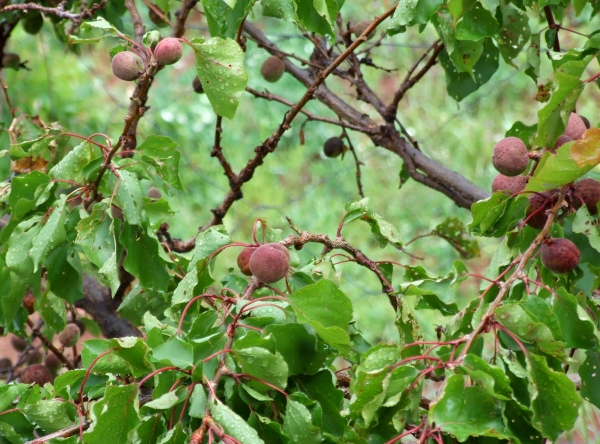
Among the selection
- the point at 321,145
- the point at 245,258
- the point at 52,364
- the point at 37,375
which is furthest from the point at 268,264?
the point at 321,145

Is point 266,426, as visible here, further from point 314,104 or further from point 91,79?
point 91,79

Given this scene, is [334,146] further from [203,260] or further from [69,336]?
[203,260]

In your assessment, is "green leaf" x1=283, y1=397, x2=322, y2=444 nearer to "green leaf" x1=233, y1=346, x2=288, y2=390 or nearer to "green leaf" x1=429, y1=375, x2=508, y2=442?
"green leaf" x1=233, y1=346, x2=288, y2=390

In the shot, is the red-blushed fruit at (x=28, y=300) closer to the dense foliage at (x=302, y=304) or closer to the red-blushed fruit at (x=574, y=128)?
the dense foliage at (x=302, y=304)

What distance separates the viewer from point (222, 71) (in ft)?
3.66

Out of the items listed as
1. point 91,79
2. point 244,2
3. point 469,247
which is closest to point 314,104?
point 91,79

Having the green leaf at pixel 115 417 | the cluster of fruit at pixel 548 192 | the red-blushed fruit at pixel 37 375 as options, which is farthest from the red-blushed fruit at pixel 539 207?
the red-blushed fruit at pixel 37 375

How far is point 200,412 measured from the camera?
0.80 m

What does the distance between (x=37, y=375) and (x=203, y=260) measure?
673 mm

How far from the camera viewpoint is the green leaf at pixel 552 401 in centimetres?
77

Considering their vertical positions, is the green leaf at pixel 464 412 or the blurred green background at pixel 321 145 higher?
the green leaf at pixel 464 412

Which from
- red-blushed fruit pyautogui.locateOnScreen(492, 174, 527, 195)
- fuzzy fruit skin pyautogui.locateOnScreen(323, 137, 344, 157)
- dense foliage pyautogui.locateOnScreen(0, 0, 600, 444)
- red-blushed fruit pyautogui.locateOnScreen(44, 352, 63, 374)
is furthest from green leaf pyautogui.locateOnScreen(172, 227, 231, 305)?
fuzzy fruit skin pyautogui.locateOnScreen(323, 137, 344, 157)

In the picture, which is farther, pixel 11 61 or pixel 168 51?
pixel 11 61

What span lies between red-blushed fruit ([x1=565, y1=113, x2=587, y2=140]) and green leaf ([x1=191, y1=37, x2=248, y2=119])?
1.44 feet
